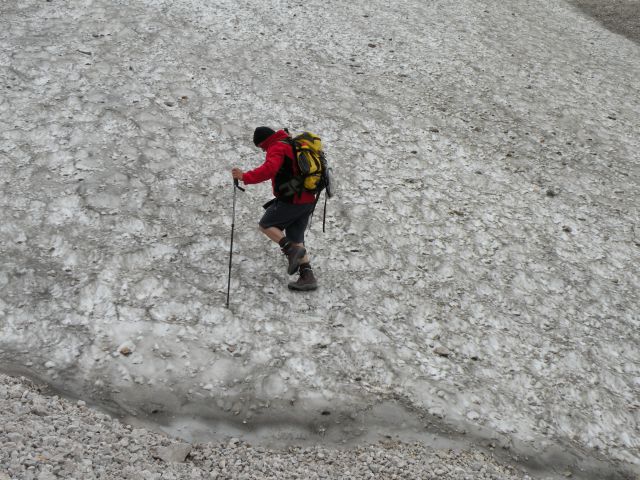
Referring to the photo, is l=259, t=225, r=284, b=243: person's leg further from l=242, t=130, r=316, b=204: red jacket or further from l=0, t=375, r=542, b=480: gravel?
l=0, t=375, r=542, b=480: gravel

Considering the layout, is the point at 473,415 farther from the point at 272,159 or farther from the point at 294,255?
the point at 272,159

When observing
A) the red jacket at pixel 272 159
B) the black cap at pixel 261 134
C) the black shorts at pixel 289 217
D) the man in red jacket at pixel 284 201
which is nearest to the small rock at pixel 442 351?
the man in red jacket at pixel 284 201

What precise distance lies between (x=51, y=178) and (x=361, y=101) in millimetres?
7836

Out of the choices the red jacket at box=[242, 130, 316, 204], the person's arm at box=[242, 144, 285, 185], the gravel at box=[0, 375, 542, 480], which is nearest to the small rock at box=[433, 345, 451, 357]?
the gravel at box=[0, 375, 542, 480]

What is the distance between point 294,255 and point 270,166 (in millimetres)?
1652

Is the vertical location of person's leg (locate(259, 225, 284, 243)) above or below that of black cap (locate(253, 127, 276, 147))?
below

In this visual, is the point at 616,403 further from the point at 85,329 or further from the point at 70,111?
the point at 70,111

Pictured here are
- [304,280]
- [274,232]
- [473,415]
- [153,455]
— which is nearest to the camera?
[153,455]

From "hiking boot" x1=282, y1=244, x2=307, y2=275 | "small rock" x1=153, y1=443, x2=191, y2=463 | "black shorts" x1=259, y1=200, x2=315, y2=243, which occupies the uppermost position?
"black shorts" x1=259, y1=200, x2=315, y2=243

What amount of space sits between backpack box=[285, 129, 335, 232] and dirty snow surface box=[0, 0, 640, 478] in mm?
1919

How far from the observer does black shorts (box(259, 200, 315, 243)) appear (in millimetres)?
8047

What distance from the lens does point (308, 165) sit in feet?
24.7

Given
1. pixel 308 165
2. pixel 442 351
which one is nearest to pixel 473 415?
pixel 442 351

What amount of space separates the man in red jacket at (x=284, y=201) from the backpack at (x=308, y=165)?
7 cm
